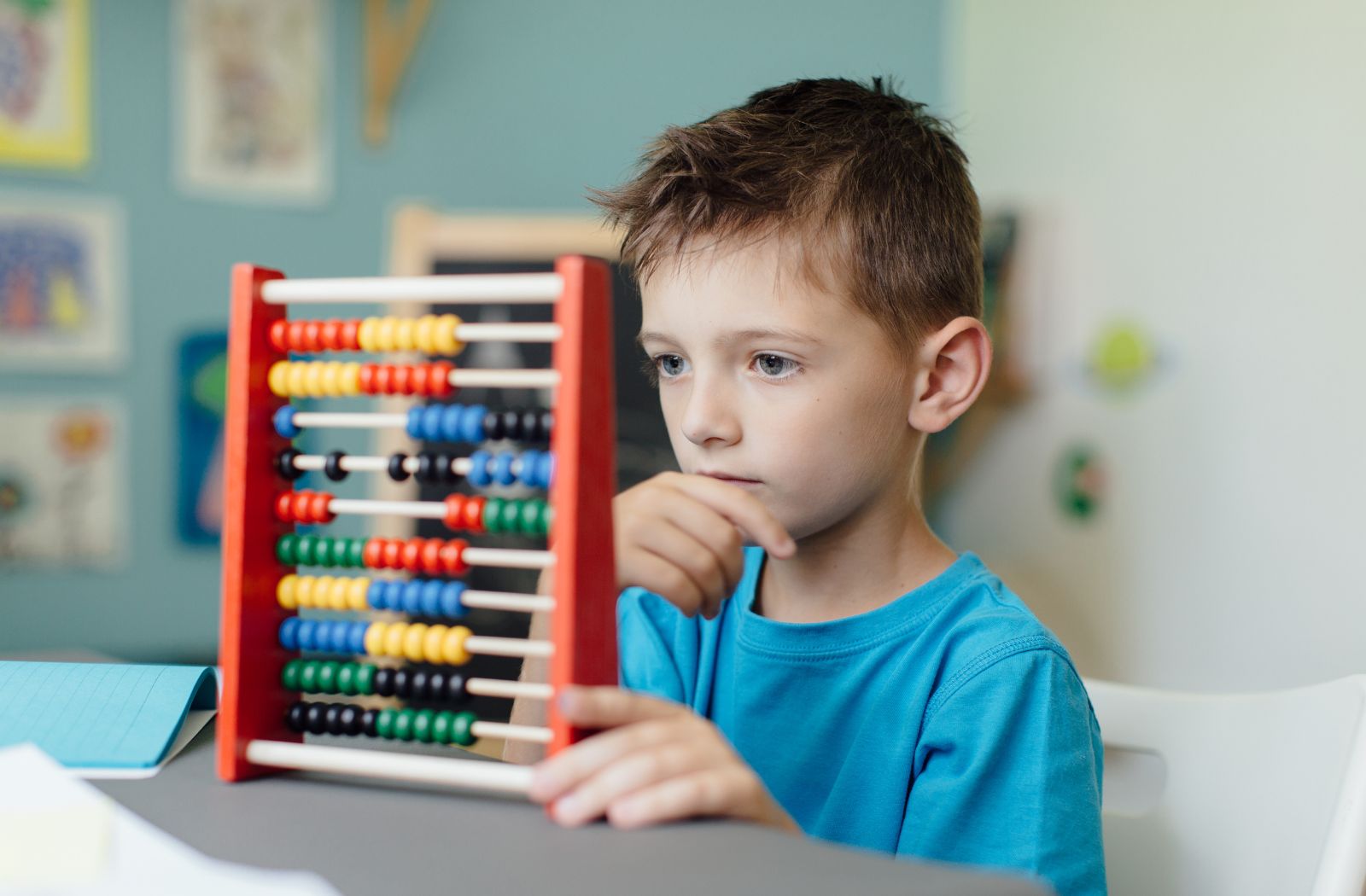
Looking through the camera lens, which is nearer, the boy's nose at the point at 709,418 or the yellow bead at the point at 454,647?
the yellow bead at the point at 454,647

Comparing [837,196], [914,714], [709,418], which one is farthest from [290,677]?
[837,196]

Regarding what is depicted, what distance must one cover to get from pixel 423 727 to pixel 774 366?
0.42 m

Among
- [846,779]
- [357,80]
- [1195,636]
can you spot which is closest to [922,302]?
[846,779]

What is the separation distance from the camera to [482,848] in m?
0.53

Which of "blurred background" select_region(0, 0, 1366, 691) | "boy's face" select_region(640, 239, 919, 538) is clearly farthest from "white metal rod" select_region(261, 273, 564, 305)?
"blurred background" select_region(0, 0, 1366, 691)

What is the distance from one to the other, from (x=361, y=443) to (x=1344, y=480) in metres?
1.71

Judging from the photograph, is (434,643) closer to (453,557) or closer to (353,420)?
(453,557)

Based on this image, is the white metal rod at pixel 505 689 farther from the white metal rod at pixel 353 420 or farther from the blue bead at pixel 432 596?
the white metal rod at pixel 353 420

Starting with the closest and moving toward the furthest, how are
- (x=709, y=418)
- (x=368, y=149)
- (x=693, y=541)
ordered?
Answer: (x=693, y=541) < (x=709, y=418) < (x=368, y=149)

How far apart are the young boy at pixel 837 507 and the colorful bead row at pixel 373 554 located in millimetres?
120

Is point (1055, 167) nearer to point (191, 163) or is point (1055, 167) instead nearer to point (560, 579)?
point (191, 163)

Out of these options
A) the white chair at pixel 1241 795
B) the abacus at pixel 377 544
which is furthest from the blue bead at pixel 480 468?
the white chair at pixel 1241 795

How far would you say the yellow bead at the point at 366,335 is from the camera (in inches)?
27.0

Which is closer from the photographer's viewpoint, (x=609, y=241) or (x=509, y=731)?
(x=509, y=731)
